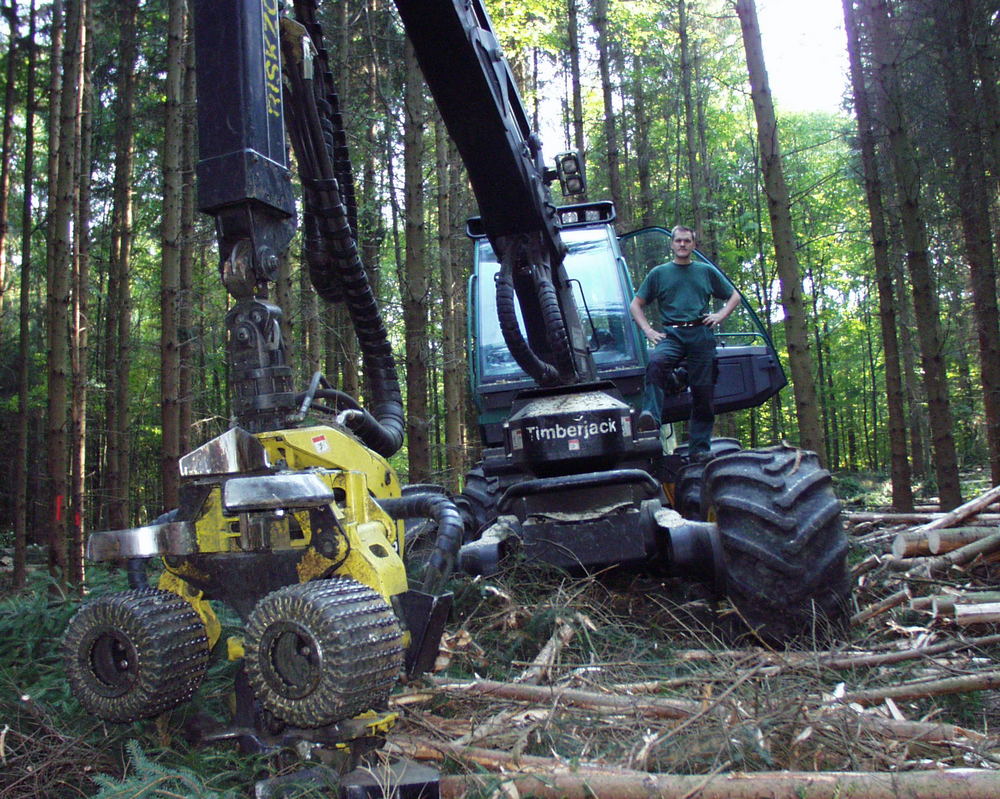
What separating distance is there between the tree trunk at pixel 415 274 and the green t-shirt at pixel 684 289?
3.85m

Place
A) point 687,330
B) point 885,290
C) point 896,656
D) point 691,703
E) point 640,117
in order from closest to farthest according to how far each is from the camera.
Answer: point 691,703 < point 896,656 < point 687,330 < point 885,290 < point 640,117

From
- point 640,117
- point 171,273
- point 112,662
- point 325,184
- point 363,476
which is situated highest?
point 640,117

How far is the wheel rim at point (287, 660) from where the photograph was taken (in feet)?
8.79

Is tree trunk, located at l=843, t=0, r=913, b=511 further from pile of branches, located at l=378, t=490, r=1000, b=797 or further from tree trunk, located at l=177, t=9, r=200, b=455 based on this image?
tree trunk, located at l=177, t=9, r=200, b=455

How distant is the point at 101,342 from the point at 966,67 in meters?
21.2

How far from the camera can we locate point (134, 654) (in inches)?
115

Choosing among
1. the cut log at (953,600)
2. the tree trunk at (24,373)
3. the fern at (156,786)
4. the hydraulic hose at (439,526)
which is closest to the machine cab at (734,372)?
the cut log at (953,600)

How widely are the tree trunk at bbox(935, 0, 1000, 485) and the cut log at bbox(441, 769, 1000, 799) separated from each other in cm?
875

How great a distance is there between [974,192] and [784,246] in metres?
6.22

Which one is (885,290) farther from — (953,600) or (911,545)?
(953,600)

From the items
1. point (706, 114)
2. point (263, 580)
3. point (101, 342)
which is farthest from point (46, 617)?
point (706, 114)

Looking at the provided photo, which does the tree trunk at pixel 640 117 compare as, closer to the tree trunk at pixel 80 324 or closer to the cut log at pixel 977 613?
the tree trunk at pixel 80 324

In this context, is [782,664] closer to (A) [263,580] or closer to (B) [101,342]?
(A) [263,580]

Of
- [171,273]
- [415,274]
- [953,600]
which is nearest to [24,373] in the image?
[171,273]
